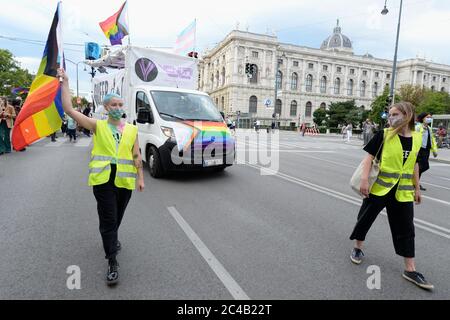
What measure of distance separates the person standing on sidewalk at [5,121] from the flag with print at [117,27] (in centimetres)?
456

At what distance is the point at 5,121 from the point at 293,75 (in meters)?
88.2

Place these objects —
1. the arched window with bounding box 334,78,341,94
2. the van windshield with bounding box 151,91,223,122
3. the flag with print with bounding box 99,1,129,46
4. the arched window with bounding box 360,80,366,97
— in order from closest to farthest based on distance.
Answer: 1. the van windshield with bounding box 151,91,223,122
2. the flag with print with bounding box 99,1,129,46
3. the arched window with bounding box 334,78,341,94
4. the arched window with bounding box 360,80,366,97

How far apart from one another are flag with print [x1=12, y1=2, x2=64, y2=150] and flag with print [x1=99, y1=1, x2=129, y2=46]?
666 centimetres

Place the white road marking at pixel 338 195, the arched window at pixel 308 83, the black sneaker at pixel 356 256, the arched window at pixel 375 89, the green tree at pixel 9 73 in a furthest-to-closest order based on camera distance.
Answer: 1. the arched window at pixel 375 89
2. the arched window at pixel 308 83
3. the green tree at pixel 9 73
4. the white road marking at pixel 338 195
5. the black sneaker at pixel 356 256

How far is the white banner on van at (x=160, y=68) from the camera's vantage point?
8.39 meters

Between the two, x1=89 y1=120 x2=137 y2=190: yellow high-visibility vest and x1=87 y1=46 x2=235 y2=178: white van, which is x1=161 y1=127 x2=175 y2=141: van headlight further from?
x1=89 y1=120 x2=137 y2=190: yellow high-visibility vest

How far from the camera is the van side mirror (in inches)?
287

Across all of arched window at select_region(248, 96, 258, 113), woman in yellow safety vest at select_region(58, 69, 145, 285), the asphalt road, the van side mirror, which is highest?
arched window at select_region(248, 96, 258, 113)

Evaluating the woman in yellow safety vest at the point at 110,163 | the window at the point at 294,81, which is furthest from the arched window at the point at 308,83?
the woman in yellow safety vest at the point at 110,163

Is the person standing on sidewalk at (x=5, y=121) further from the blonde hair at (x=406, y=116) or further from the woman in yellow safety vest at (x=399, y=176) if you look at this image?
the blonde hair at (x=406, y=116)

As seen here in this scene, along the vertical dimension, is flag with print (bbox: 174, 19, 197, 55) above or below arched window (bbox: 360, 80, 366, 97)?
below

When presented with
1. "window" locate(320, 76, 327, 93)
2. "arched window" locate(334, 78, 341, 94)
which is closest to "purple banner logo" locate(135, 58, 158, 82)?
"window" locate(320, 76, 327, 93)
